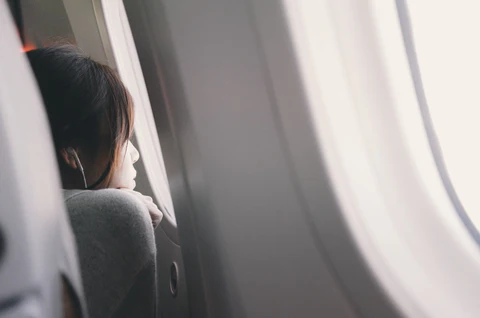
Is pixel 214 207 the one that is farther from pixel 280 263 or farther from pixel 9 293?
pixel 9 293

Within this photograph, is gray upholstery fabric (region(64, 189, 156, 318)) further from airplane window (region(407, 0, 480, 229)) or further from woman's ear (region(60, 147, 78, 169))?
airplane window (region(407, 0, 480, 229))

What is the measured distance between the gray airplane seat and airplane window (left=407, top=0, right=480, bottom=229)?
490 mm

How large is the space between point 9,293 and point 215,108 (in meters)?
0.37

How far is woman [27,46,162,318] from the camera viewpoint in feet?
2.60

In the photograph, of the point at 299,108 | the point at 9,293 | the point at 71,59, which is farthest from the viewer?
the point at 71,59

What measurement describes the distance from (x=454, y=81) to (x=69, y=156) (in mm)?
789

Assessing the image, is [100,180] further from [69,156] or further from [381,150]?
[381,150]

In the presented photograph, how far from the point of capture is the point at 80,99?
98 centimetres

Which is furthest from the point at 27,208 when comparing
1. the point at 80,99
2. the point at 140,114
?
the point at 140,114

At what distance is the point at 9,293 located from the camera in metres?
0.35

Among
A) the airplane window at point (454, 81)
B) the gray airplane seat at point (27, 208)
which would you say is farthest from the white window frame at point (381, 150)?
the gray airplane seat at point (27, 208)

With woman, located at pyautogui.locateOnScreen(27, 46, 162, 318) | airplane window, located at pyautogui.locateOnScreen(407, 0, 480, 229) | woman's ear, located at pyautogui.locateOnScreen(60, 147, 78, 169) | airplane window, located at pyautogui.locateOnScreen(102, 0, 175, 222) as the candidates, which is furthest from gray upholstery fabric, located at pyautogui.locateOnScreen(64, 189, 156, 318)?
airplane window, located at pyautogui.locateOnScreen(102, 0, 175, 222)

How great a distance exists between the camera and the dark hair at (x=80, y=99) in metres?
0.96

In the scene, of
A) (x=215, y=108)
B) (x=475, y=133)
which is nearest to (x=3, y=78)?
(x=215, y=108)
